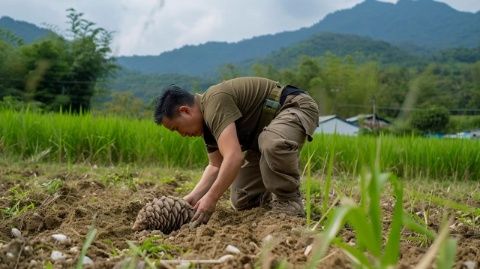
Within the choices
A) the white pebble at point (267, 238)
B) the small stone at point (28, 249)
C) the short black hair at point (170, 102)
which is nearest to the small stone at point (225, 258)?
the white pebble at point (267, 238)

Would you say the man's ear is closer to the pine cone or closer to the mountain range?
the pine cone

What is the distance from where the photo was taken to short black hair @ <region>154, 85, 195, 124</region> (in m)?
2.72

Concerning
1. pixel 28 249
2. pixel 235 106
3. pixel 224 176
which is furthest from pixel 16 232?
pixel 235 106

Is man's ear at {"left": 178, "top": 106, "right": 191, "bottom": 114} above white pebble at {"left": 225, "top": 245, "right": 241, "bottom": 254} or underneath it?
above

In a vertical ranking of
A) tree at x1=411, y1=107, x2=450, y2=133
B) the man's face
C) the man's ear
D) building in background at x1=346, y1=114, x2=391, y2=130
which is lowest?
tree at x1=411, y1=107, x2=450, y2=133

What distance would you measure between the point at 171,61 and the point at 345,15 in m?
102

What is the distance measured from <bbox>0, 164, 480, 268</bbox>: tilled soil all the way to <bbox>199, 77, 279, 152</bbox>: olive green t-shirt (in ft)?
1.38

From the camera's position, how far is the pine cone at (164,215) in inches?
94.4

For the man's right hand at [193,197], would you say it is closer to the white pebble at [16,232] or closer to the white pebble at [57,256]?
the white pebble at [16,232]

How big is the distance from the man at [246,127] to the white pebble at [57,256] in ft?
2.86

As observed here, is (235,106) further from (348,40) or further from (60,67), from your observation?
(348,40)

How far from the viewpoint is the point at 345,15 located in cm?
19012

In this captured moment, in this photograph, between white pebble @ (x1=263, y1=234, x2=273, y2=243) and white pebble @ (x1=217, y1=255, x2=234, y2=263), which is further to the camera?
white pebble @ (x1=263, y1=234, x2=273, y2=243)

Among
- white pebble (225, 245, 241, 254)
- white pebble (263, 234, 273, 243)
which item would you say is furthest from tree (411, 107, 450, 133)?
white pebble (225, 245, 241, 254)
